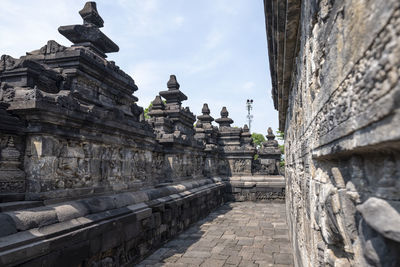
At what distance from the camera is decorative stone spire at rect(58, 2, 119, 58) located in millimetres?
5297

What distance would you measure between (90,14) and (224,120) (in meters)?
11.3

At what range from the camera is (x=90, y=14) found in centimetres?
546

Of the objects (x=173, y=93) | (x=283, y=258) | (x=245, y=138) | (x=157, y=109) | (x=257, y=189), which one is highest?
(x=173, y=93)

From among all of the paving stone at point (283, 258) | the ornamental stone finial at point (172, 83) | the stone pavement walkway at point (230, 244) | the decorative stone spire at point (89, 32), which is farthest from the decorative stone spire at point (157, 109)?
the paving stone at point (283, 258)

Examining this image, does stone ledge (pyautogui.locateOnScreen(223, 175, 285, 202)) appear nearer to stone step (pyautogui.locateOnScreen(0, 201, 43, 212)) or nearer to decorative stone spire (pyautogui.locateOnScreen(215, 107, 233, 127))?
decorative stone spire (pyautogui.locateOnScreen(215, 107, 233, 127))

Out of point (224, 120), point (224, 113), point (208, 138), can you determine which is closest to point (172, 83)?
point (208, 138)

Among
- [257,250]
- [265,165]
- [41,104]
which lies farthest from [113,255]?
[265,165]

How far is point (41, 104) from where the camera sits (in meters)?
3.44

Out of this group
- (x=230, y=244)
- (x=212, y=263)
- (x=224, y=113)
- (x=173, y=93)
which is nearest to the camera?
(x=212, y=263)

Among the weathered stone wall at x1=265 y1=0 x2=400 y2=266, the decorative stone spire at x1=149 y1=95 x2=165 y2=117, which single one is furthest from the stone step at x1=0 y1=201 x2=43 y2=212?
Answer: the decorative stone spire at x1=149 y1=95 x2=165 y2=117

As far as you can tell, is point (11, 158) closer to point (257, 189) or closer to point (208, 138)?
point (208, 138)

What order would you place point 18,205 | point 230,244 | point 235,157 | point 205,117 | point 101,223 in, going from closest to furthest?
1. point 18,205
2. point 101,223
3. point 230,244
4. point 235,157
5. point 205,117

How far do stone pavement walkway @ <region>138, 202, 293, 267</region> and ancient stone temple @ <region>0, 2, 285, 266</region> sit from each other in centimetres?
33

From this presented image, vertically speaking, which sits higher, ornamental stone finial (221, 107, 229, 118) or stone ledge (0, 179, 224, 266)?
ornamental stone finial (221, 107, 229, 118)
